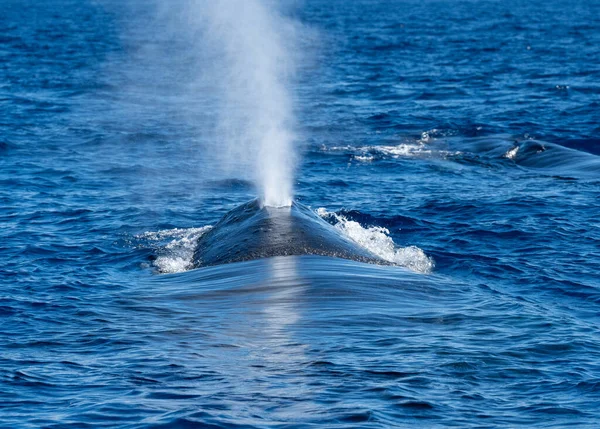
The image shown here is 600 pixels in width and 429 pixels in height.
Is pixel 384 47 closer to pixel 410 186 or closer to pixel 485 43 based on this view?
pixel 485 43

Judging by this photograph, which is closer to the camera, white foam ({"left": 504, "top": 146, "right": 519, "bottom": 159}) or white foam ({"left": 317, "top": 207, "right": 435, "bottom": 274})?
white foam ({"left": 317, "top": 207, "right": 435, "bottom": 274})

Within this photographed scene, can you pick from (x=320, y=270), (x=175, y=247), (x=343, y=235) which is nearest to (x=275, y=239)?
(x=320, y=270)

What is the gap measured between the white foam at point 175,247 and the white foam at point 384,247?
2.75 metres

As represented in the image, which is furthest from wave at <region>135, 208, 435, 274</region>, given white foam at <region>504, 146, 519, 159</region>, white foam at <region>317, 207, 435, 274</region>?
A: white foam at <region>504, 146, 519, 159</region>

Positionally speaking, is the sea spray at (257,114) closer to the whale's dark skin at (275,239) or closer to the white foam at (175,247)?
the whale's dark skin at (275,239)

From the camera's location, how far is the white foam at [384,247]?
19.0 m

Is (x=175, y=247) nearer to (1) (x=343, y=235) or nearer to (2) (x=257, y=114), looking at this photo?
(1) (x=343, y=235)

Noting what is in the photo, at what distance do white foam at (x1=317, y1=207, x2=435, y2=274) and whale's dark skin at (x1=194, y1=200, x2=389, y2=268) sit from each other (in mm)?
895

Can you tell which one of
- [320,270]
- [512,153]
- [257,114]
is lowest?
[320,270]

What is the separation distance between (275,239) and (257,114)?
76.6 ft

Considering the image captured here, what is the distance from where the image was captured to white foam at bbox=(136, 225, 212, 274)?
1835 centimetres

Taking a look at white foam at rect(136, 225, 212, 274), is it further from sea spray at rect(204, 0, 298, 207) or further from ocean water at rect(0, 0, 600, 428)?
sea spray at rect(204, 0, 298, 207)

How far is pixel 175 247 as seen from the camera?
65.7ft

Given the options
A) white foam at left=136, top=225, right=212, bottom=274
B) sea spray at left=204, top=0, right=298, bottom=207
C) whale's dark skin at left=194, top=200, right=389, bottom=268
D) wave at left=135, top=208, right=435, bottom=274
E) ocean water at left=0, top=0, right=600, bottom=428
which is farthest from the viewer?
sea spray at left=204, top=0, right=298, bottom=207
